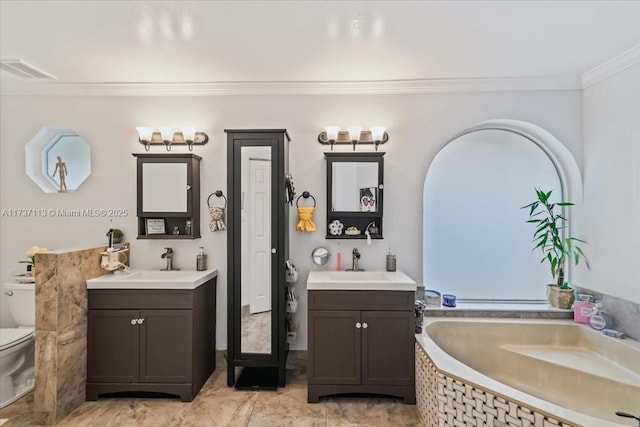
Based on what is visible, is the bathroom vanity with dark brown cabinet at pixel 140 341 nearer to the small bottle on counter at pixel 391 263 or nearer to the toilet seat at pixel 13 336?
the toilet seat at pixel 13 336

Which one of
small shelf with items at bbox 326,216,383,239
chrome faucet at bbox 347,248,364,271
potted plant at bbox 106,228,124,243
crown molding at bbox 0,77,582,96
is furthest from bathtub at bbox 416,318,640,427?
potted plant at bbox 106,228,124,243

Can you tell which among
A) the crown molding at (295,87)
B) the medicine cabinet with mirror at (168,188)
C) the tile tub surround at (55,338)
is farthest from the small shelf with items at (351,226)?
the tile tub surround at (55,338)

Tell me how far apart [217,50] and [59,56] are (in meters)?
1.21

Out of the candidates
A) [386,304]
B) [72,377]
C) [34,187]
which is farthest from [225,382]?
[34,187]

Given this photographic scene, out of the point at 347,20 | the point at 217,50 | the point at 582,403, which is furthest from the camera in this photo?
the point at 217,50

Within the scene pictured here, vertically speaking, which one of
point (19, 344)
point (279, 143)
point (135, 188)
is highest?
point (279, 143)

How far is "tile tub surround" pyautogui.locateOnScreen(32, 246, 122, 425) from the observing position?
→ 221 centimetres

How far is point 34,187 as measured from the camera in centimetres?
301

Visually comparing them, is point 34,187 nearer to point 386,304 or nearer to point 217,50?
point 217,50

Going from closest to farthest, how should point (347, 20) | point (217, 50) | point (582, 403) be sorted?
point (347, 20) < point (582, 403) < point (217, 50)

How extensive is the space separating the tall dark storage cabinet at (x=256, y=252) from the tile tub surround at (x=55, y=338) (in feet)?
3.49

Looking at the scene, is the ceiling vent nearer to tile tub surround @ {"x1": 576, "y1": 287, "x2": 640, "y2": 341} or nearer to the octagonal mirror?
the octagonal mirror

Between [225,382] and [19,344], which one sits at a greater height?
[19,344]

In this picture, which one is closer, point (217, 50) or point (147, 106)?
point (217, 50)
